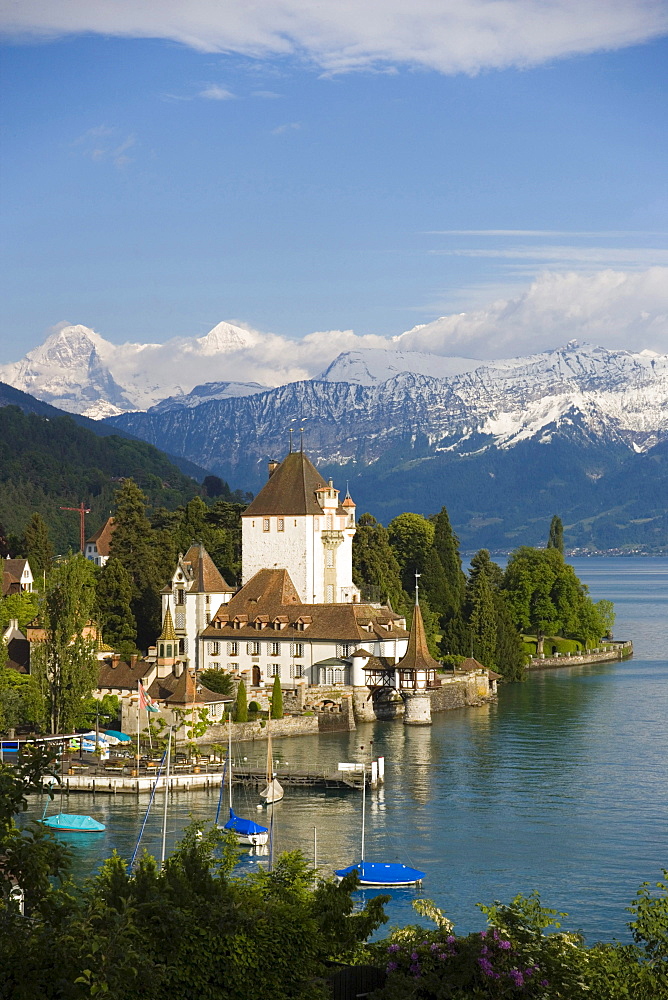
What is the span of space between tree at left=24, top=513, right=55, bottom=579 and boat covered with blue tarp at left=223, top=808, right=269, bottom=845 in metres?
74.7

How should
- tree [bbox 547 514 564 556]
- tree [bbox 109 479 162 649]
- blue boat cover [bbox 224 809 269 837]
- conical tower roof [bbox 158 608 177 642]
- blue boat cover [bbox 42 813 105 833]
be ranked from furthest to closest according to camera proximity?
tree [bbox 547 514 564 556] → tree [bbox 109 479 162 649] → conical tower roof [bbox 158 608 177 642] → blue boat cover [bbox 42 813 105 833] → blue boat cover [bbox 224 809 269 837]

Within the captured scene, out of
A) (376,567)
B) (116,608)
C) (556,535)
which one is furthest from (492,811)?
(556,535)

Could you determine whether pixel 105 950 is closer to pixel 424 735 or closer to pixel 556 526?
pixel 424 735

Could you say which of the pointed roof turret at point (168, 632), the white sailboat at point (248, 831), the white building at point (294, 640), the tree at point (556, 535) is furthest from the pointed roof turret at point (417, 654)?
the tree at point (556, 535)

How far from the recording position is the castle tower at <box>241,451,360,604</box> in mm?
96312

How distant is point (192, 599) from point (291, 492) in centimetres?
1060

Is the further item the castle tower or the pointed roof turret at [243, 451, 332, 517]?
the pointed roof turret at [243, 451, 332, 517]

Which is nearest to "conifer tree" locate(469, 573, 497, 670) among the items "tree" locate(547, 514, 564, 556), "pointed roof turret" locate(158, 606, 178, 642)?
"pointed roof turret" locate(158, 606, 178, 642)

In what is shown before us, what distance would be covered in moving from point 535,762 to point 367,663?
58.8 feet

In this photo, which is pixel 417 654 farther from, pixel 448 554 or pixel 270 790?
pixel 448 554

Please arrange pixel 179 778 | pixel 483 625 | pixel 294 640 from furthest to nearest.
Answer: pixel 483 625 < pixel 294 640 < pixel 179 778

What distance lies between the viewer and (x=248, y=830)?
5394 centimetres

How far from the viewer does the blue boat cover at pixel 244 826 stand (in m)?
53.9

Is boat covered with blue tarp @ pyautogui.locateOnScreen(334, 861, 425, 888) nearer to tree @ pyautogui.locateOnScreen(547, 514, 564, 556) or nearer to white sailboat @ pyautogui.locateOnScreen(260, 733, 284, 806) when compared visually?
white sailboat @ pyautogui.locateOnScreen(260, 733, 284, 806)
